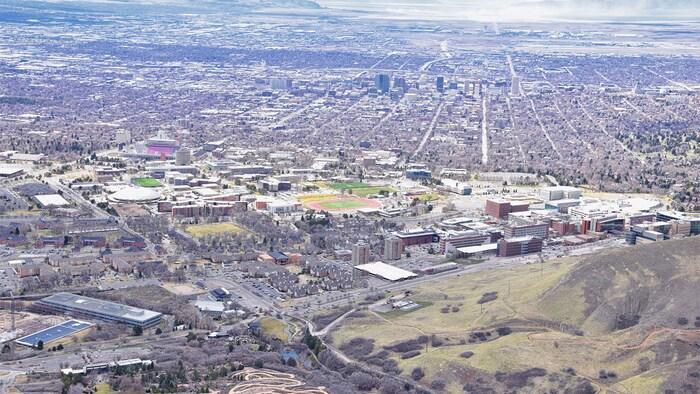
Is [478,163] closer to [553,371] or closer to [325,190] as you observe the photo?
[325,190]

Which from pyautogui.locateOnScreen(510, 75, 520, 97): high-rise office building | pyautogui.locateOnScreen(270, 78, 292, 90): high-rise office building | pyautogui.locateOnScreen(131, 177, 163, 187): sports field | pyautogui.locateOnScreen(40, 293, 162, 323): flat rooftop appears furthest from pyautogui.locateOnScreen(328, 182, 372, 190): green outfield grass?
pyautogui.locateOnScreen(510, 75, 520, 97): high-rise office building

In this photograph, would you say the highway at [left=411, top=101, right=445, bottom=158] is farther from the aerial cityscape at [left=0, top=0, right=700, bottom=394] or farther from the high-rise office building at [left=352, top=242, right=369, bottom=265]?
the high-rise office building at [left=352, top=242, right=369, bottom=265]

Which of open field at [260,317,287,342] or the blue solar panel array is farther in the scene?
open field at [260,317,287,342]

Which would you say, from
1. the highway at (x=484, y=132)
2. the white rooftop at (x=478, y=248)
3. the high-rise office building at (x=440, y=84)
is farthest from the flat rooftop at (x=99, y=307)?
the high-rise office building at (x=440, y=84)

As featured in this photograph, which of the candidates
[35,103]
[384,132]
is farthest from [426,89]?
[35,103]

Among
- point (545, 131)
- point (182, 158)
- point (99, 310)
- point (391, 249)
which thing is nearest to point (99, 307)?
point (99, 310)

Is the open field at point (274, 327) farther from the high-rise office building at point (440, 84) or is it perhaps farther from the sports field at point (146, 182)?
the high-rise office building at point (440, 84)
